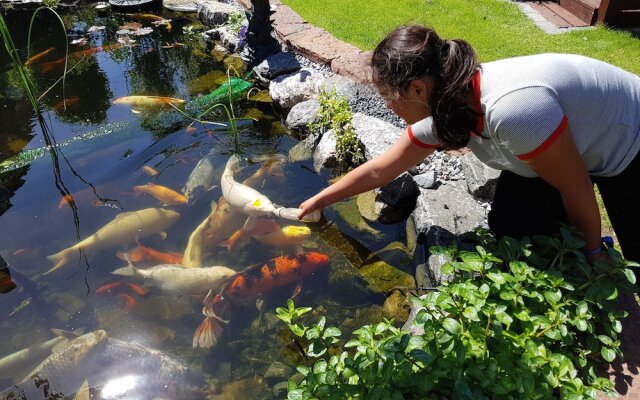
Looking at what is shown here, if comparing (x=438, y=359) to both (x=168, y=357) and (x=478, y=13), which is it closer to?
(x=168, y=357)

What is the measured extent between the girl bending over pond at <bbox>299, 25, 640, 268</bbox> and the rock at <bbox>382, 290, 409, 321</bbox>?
1.21m

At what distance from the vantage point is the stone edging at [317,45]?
5.52 metres

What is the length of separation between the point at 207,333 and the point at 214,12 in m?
6.85

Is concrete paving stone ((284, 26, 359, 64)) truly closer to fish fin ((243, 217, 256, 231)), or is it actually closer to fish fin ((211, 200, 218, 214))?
fish fin ((211, 200, 218, 214))

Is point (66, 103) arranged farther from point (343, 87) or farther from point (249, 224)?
point (249, 224)

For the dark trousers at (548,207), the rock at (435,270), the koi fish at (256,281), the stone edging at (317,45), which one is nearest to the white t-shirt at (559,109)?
the dark trousers at (548,207)

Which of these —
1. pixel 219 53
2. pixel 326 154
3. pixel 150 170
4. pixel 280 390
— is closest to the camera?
pixel 280 390

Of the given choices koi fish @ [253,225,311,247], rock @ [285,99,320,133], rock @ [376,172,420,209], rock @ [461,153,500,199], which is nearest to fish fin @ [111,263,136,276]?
koi fish @ [253,225,311,247]

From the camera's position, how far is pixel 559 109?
6.54 ft

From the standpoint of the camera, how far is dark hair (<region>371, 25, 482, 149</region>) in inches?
83.0

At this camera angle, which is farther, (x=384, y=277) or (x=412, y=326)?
(x=384, y=277)

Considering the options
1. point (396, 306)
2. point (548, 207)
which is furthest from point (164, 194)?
point (548, 207)

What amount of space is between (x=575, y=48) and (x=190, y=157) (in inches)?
188

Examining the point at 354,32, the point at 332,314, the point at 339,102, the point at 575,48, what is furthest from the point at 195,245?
the point at 575,48
